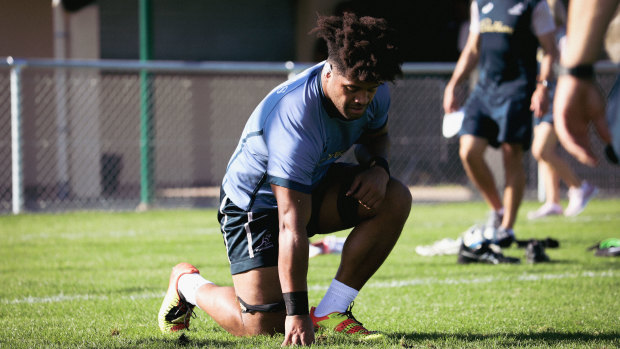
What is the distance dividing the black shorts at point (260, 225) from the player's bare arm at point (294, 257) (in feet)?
1.35

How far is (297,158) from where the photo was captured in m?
3.22

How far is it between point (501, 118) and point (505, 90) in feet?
0.91

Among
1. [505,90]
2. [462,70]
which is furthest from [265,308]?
[505,90]

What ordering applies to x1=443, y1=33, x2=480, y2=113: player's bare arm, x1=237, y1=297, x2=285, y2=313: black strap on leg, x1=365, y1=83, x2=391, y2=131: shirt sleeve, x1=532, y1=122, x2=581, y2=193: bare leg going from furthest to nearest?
x1=532, y1=122, x2=581, y2=193: bare leg < x1=443, y1=33, x2=480, y2=113: player's bare arm < x1=365, y1=83, x2=391, y2=131: shirt sleeve < x1=237, y1=297, x2=285, y2=313: black strap on leg

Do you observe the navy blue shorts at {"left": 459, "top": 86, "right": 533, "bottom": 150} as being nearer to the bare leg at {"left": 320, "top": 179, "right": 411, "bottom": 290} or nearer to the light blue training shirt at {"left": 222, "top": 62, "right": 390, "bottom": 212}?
the light blue training shirt at {"left": 222, "top": 62, "right": 390, "bottom": 212}

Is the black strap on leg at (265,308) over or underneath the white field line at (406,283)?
over

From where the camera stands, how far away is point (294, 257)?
10.3ft

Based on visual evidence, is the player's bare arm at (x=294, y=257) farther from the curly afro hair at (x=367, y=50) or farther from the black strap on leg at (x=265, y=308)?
the curly afro hair at (x=367, y=50)

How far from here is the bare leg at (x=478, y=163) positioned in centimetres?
649

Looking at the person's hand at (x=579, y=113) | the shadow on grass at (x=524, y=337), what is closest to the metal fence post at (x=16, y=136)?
the shadow on grass at (x=524, y=337)

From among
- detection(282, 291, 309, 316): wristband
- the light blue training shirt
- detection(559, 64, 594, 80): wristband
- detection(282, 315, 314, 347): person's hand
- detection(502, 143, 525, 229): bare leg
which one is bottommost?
detection(502, 143, 525, 229): bare leg

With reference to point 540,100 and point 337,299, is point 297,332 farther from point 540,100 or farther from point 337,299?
point 540,100

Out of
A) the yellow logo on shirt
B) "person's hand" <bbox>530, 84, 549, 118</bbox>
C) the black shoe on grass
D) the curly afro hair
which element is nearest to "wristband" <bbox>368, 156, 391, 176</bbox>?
the curly afro hair

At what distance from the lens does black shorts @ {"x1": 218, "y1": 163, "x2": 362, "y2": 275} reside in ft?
11.8
